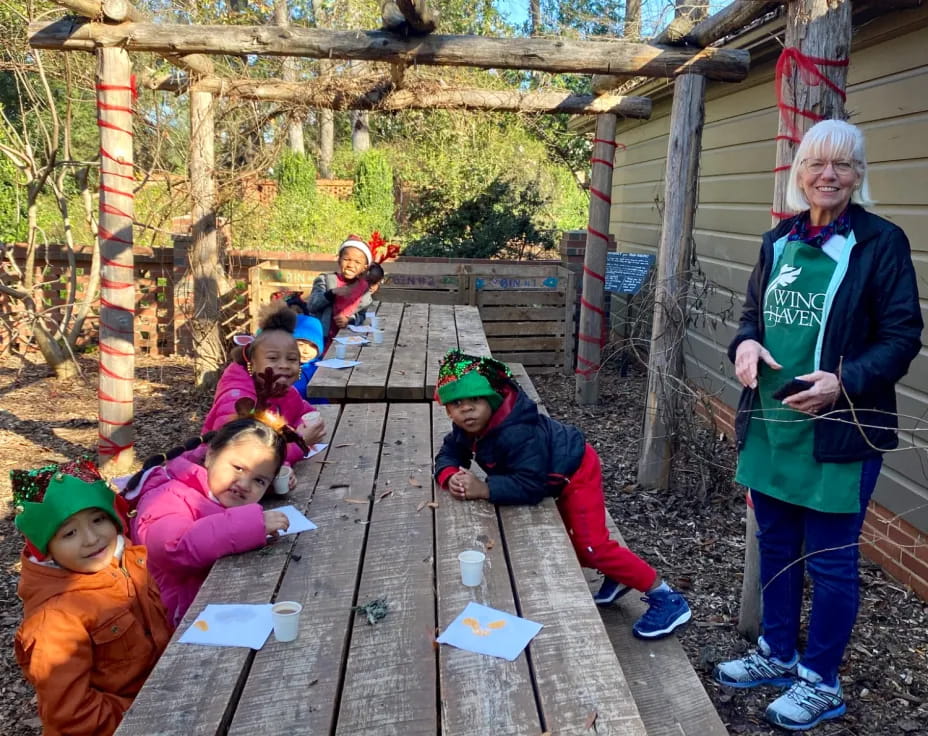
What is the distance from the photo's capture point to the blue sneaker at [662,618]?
9.09 feet

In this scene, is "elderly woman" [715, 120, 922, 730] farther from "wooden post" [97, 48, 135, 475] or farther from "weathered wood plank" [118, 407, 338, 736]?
"wooden post" [97, 48, 135, 475]

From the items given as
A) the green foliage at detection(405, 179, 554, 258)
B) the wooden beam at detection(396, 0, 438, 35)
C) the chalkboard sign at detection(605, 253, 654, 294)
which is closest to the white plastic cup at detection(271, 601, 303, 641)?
the wooden beam at detection(396, 0, 438, 35)

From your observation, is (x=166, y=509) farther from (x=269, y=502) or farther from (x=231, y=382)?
(x=231, y=382)

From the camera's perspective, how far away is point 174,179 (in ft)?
29.1

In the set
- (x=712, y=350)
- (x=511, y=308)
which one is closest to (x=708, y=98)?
(x=712, y=350)

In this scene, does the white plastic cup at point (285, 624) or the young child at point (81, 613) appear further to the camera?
the young child at point (81, 613)

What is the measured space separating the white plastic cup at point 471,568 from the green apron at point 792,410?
1.12 meters

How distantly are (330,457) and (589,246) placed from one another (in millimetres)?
5091

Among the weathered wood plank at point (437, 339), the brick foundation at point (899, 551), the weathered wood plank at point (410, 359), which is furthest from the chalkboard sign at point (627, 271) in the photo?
the brick foundation at point (899, 551)

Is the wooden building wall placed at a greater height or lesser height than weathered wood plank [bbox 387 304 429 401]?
greater

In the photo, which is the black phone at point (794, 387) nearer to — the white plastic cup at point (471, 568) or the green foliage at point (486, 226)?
the white plastic cup at point (471, 568)

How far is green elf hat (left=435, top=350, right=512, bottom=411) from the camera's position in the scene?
9.22ft

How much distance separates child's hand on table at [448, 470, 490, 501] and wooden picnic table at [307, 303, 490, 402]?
162cm

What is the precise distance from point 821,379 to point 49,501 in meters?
2.41
